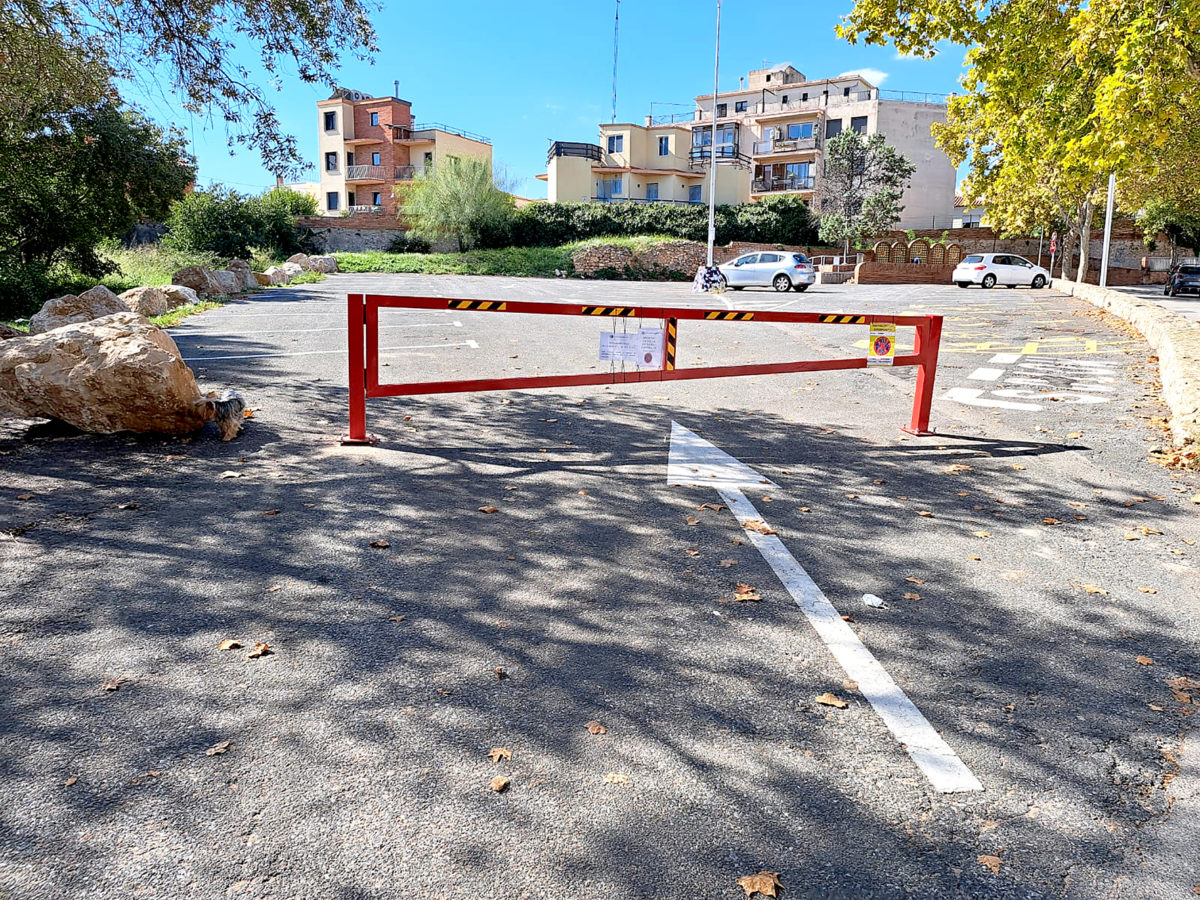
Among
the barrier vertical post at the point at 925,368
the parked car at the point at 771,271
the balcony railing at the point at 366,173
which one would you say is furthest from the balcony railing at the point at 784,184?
the barrier vertical post at the point at 925,368

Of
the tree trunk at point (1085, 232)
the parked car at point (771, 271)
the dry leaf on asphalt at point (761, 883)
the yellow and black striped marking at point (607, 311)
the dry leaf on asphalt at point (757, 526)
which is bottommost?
the dry leaf on asphalt at point (761, 883)

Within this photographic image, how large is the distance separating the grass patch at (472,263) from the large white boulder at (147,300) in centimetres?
2950

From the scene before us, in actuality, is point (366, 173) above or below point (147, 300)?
above

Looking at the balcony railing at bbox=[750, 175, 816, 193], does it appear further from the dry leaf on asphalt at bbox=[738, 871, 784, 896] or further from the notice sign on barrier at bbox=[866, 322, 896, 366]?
the dry leaf on asphalt at bbox=[738, 871, 784, 896]

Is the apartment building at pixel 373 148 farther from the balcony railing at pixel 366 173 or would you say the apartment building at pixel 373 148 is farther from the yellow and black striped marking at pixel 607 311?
the yellow and black striped marking at pixel 607 311

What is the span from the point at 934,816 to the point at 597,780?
3.41ft

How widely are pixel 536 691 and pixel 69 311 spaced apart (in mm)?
10099

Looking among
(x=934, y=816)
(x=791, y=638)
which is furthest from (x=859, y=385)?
(x=934, y=816)

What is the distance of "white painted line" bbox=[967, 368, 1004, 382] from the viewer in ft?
37.0

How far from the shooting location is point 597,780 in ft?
8.75

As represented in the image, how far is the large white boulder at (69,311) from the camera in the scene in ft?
33.9

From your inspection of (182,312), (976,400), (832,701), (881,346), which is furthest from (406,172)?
(832,701)

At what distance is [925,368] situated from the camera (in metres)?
7.81

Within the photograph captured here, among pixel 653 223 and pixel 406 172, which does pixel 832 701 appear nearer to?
pixel 653 223
